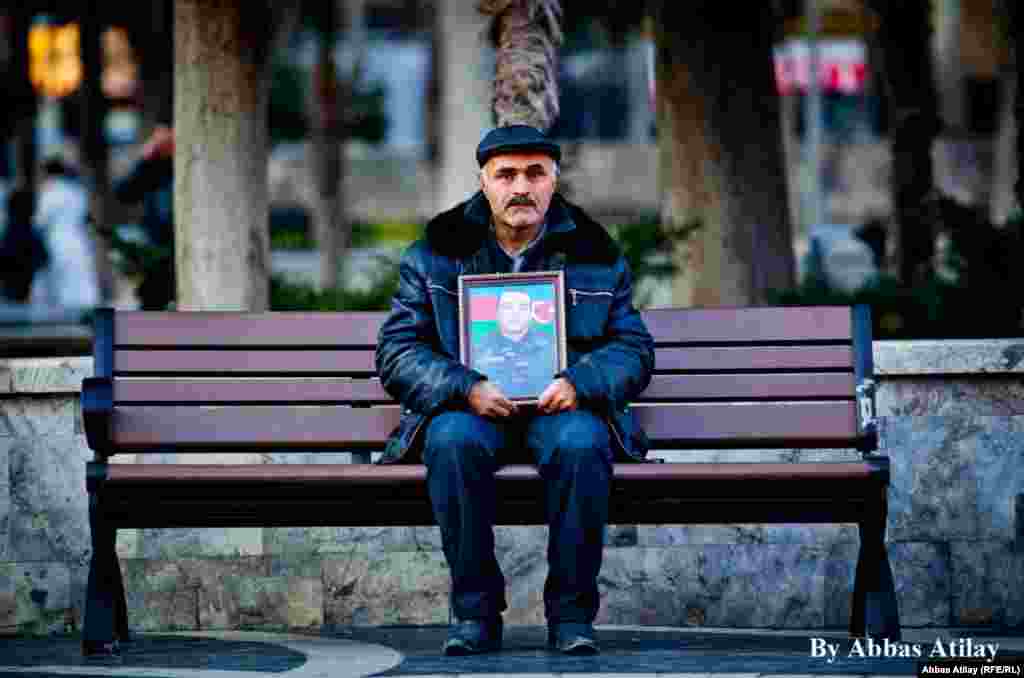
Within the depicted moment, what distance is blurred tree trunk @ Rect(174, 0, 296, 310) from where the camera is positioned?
38.3 ft

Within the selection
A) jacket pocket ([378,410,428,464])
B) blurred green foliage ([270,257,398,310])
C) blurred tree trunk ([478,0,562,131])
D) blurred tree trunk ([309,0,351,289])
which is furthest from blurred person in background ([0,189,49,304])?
jacket pocket ([378,410,428,464])

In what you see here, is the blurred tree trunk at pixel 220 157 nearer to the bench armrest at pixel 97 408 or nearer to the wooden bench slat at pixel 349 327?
the wooden bench slat at pixel 349 327

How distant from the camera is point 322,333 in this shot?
8641 millimetres

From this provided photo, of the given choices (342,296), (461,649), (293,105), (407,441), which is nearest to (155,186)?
(342,296)

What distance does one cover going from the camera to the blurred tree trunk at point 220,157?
1168 cm

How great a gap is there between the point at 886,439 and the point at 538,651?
1.72m

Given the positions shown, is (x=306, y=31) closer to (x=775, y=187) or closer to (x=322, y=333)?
(x=775, y=187)

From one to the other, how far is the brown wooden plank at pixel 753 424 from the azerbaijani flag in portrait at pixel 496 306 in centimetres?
57

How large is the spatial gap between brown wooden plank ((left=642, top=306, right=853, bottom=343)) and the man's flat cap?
0.77m

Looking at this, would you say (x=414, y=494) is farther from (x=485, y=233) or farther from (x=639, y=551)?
(x=639, y=551)

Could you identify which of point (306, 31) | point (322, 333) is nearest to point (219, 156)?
point (322, 333)

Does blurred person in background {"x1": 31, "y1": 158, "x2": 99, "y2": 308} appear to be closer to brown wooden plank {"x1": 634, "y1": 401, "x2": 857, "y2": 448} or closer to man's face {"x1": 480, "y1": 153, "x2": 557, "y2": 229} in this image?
brown wooden plank {"x1": 634, "y1": 401, "x2": 857, "y2": 448}

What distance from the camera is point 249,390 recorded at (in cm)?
855

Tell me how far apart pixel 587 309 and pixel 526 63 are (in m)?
2.16
